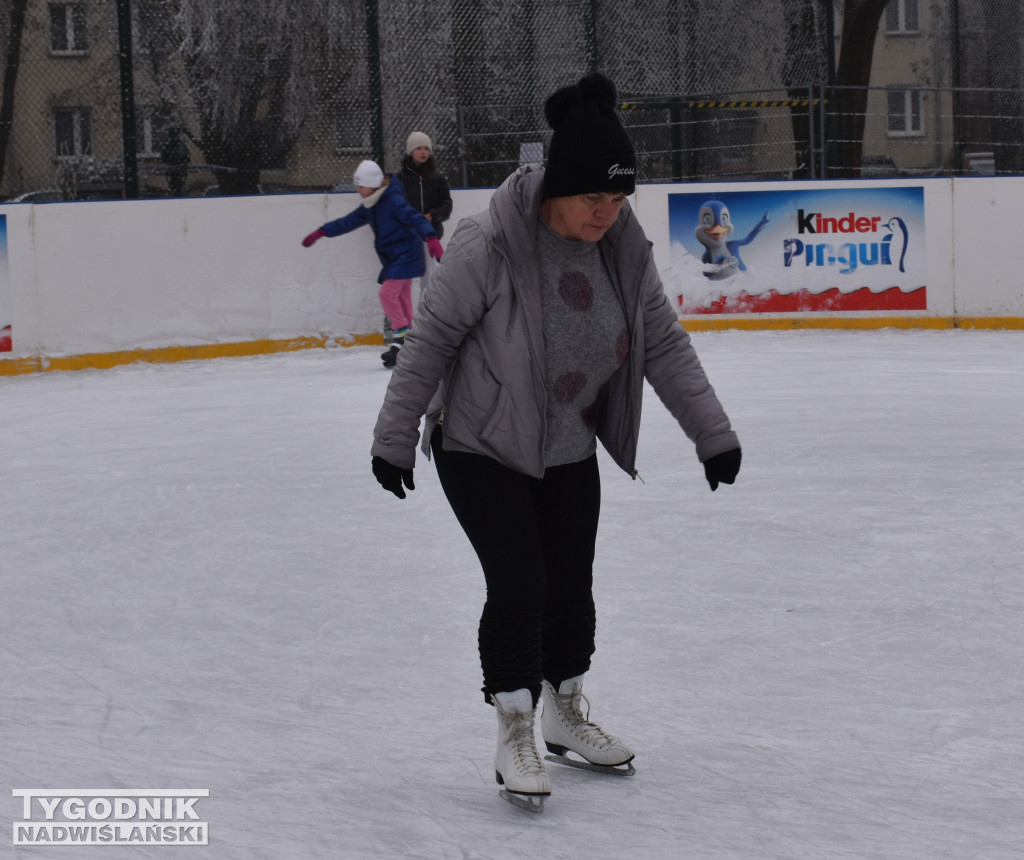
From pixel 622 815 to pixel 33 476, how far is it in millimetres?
4262

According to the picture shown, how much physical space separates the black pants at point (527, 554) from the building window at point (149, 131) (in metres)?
8.42

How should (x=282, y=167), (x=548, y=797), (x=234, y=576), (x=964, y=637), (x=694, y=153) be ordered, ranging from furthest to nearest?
(x=694, y=153) < (x=282, y=167) < (x=234, y=576) < (x=964, y=637) < (x=548, y=797)

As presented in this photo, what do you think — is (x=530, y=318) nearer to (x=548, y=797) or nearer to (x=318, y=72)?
(x=548, y=797)

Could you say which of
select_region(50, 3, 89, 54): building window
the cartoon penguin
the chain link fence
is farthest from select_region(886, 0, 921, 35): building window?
select_region(50, 3, 89, 54): building window

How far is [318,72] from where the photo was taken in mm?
11742

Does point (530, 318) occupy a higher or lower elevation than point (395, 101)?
lower

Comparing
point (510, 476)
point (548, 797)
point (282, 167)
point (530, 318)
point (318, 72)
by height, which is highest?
point (318, 72)

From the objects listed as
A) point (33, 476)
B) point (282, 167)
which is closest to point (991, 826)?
point (33, 476)

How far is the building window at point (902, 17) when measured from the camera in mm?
14336

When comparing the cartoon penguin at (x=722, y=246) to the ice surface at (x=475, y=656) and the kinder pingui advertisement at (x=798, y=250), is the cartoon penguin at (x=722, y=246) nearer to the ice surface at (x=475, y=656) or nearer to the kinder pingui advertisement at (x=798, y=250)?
the kinder pingui advertisement at (x=798, y=250)

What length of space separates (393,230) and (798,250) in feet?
10.7

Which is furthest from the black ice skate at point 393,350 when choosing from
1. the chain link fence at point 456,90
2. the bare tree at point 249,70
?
the bare tree at point 249,70

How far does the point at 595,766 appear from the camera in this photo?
114 inches

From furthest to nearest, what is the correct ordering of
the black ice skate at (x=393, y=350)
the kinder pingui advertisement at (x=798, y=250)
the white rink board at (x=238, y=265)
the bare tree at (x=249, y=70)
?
the kinder pingui advertisement at (x=798, y=250) → the bare tree at (x=249, y=70) → the white rink board at (x=238, y=265) → the black ice skate at (x=393, y=350)
